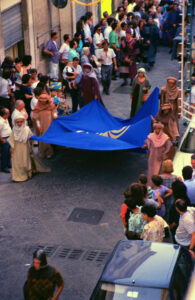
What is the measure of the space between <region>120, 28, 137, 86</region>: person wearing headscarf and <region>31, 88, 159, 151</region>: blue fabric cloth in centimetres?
517

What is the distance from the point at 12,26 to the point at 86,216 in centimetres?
780

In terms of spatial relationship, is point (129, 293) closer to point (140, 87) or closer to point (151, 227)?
point (151, 227)

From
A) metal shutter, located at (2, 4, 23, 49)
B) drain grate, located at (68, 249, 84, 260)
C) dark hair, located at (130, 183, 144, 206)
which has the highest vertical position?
metal shutter, located at (2, 4, 23, 49)

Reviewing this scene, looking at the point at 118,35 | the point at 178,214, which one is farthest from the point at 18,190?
the point at 118,35

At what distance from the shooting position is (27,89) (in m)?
14.4

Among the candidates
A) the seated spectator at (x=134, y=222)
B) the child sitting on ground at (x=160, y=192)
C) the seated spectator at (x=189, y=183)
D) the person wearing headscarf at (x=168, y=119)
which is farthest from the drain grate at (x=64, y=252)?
the person wearing headscarf at (x=168, y=119)

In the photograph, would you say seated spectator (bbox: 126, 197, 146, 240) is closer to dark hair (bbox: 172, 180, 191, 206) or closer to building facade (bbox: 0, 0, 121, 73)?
dark hair (bbox: 172, 180, 191, 206)

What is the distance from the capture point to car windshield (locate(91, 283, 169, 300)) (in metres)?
6.38

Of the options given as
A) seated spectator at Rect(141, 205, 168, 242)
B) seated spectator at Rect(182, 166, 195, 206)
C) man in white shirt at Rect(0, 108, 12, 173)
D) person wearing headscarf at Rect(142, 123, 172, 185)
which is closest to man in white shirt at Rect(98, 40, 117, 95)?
man in white shirt at Rect(0, 108, 12, 173)

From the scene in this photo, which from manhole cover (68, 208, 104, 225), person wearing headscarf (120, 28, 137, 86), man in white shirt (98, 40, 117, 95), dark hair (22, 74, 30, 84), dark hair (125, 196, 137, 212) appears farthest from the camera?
person wearing headscarf (120, 28, 137, 86)

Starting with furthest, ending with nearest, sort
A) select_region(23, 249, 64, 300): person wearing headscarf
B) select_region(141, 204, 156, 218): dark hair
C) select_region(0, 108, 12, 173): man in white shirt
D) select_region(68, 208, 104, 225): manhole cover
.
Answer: select_region(0, 108, 12, 173): man in white shirt < select_region(68, 208, 104, 225): manhole cover < select_region(141, 204, 156, 218): dark hair < select_region(23, 249, 64, 300): person wearing headscarf

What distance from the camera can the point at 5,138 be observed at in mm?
A: 12305

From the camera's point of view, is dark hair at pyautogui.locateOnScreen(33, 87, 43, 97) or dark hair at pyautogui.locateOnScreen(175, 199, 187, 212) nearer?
dark hair at pyautogui.locateOnScreen(175, 199, 187, 212)

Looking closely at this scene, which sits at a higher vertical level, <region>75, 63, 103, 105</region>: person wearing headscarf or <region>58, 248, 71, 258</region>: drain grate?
<region>75, 63, 103, 105</region>: person wearing headscarf
